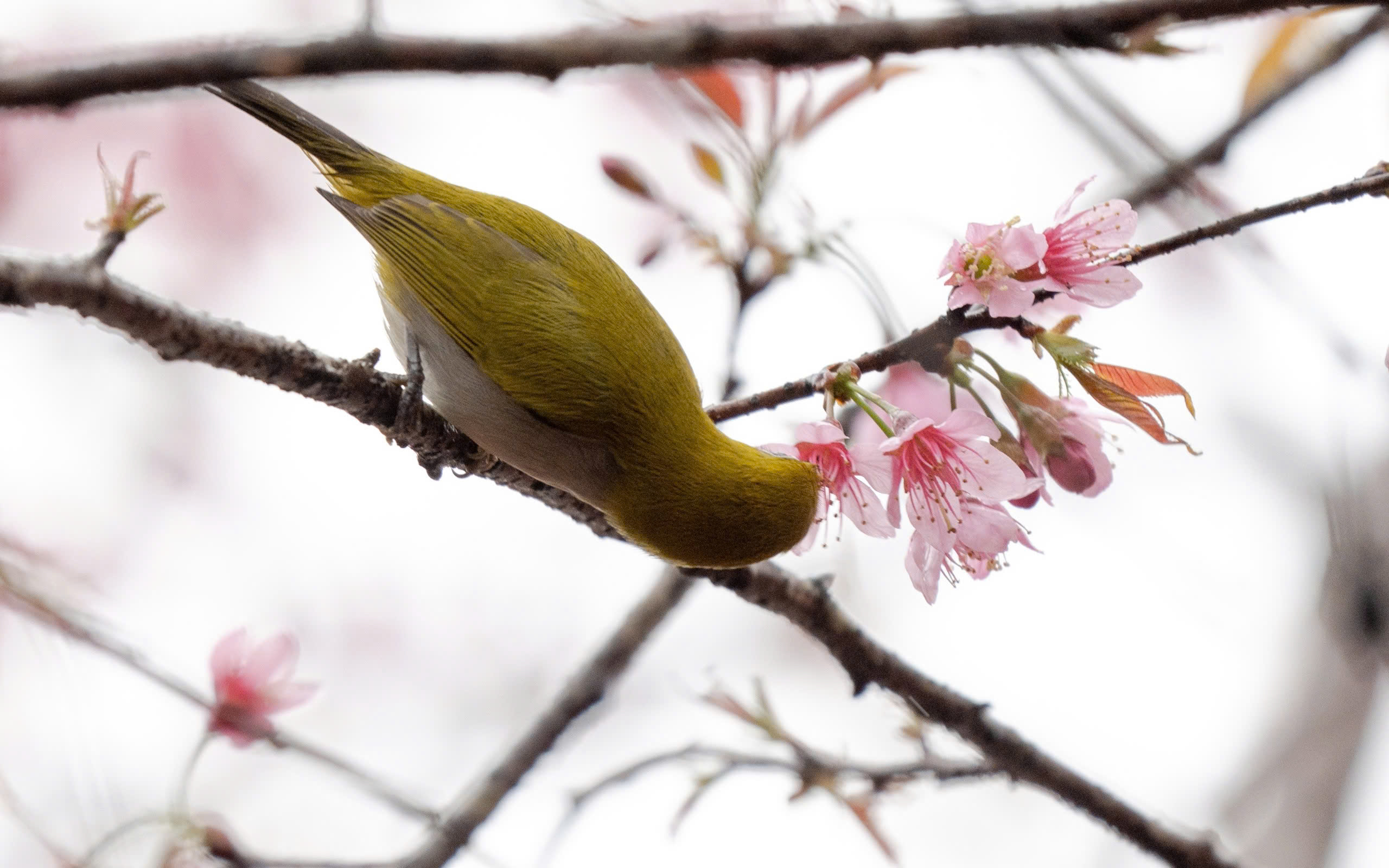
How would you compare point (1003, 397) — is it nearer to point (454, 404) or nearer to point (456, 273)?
point (454, 404)

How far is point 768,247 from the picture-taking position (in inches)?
84.8

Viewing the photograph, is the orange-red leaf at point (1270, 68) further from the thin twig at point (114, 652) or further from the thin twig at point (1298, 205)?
the thin twig at point (114, 652)

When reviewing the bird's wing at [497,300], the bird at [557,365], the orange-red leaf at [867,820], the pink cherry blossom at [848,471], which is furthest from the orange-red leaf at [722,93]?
the orange-red leaf at [867,820]

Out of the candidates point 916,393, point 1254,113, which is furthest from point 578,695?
point 1254,113

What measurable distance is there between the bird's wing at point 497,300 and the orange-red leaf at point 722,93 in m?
0.55

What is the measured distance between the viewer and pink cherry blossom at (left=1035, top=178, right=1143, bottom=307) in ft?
4.54

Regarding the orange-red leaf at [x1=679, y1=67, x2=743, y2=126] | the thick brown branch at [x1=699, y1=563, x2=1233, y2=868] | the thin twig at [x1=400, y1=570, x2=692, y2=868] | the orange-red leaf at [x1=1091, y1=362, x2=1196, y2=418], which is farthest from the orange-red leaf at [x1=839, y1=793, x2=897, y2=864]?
the orange-red leaf at [x1=679, y1=67, x2=743, y2=126]

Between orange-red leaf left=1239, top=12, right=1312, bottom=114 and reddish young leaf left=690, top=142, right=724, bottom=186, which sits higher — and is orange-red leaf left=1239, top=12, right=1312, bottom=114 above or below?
above

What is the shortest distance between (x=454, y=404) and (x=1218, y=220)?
1323 millimetres

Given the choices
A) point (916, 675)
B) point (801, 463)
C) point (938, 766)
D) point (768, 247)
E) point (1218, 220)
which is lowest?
point (938, 766)

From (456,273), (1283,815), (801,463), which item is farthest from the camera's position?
(1283,815)

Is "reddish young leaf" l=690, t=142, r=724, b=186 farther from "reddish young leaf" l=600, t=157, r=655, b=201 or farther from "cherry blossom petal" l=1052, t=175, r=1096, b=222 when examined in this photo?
"cherry blossom petal" l=1052, t=175, r=1096, b=222

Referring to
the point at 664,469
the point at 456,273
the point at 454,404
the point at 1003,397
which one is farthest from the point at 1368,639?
the point at 456,273

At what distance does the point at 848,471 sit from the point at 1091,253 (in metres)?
0.48
